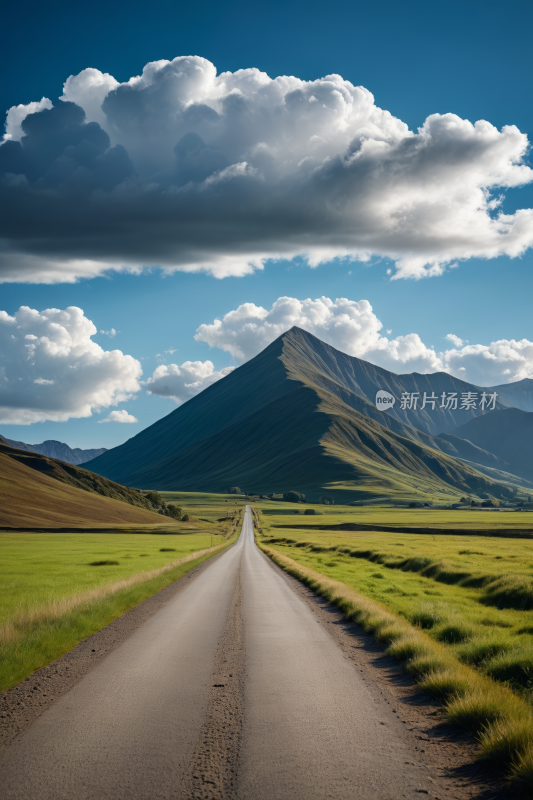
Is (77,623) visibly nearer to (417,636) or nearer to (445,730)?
(417,636)

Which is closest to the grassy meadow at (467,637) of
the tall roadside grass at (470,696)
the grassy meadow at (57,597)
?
the tall roadside grass at (470,696)

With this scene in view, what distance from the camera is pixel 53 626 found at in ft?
61.4

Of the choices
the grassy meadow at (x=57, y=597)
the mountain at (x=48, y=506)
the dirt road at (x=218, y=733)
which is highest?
the dirt road at (x=218, y=733)

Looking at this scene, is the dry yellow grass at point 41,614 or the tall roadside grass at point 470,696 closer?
the tall roadside grass at point 470,696

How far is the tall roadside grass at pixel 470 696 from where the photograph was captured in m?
8.37

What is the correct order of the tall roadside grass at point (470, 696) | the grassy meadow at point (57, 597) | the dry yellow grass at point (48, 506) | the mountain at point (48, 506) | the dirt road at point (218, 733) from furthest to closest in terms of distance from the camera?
1. the mountain at point (48, 506)
2. the dry yellow grass at point (48, 506)
3. the grassy meadow at point (57, 597)
4. the tall roadside grass at point (470, 696)
5. the dirt road at point (218, 733)

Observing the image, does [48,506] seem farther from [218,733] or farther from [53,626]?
[218,733]

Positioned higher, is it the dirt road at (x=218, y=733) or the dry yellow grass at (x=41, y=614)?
the dirt road at (x=218, y=733)

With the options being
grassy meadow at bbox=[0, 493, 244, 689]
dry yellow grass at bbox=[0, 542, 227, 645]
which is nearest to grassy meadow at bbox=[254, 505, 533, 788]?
grassy meadow at bbox=[0, 493, 244, 689]

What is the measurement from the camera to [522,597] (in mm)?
24875

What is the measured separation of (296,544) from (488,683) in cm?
8224

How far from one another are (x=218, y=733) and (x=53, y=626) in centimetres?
1130

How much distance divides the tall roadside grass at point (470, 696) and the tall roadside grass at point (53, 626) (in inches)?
425

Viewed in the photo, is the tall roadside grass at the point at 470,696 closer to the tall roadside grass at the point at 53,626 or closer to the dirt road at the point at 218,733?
the dirt road at the point at 218,733
